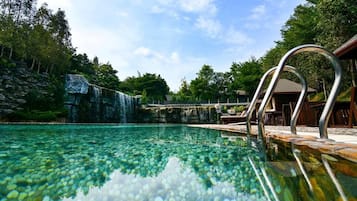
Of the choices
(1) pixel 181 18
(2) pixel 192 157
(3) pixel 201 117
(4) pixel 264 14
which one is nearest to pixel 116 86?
(3) pixel 201 117

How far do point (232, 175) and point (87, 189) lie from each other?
53.9 inches

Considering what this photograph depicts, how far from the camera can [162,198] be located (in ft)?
5.21

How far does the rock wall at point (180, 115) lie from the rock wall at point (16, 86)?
31.3 feet

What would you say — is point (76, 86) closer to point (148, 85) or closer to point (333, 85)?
point (333, 85)

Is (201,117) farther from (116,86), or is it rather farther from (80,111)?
(116,86)

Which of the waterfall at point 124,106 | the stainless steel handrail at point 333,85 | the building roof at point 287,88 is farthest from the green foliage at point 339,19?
the waterfall at point 124,106

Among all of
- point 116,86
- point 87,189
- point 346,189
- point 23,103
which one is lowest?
point 87,189

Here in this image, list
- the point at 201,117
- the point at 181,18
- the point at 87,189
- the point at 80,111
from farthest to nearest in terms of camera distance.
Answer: the point at 201,117
the point at 80,111
the point at 181,18
the point at 87,189

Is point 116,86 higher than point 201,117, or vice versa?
point 116,86

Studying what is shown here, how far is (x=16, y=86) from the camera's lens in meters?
17.3

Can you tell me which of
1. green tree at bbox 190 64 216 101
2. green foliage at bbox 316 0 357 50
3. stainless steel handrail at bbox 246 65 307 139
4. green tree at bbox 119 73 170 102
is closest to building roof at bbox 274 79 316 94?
green foliage at bbox 316 0 357 50

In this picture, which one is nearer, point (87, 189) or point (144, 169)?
point (87, 189)

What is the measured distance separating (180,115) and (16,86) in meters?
14.4

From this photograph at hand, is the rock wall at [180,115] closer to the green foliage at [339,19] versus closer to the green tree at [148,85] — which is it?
the green foliage at [339,19]
